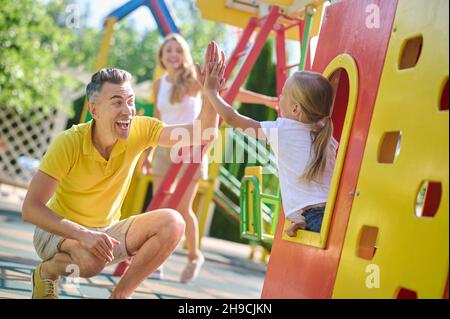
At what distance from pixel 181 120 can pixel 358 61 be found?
2214mm

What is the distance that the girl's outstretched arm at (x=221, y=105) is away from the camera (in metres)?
2.63

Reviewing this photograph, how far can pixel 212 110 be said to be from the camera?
281 centimetres

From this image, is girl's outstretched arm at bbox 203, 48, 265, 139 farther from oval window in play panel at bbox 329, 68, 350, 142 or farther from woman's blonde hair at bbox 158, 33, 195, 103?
woman's blonde hair at bbox 158, 33, 195, 103

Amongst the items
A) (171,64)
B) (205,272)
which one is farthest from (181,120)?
(205,272)

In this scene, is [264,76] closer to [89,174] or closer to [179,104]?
[179,104]

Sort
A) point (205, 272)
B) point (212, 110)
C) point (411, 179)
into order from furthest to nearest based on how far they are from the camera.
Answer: point (205, 272), point (212, 110), point (411, 179)

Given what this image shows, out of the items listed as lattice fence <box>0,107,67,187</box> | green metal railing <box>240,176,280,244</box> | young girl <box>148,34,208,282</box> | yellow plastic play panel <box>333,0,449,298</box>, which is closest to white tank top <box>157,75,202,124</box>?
young girl <box>148,34,208,282</box>

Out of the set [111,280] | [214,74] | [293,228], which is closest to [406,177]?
[293,228]

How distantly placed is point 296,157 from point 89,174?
2.62 feet

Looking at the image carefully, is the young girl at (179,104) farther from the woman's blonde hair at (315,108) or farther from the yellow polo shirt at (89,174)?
the woman's blonde hair at (315,108)

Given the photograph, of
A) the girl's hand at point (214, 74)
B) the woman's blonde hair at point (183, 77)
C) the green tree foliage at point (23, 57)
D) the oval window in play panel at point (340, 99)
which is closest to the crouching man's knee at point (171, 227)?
the girl's hand at point (214, 74)

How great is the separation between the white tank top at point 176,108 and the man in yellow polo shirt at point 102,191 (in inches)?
73.2

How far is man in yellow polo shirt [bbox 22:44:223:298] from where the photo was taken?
98.0 inches
